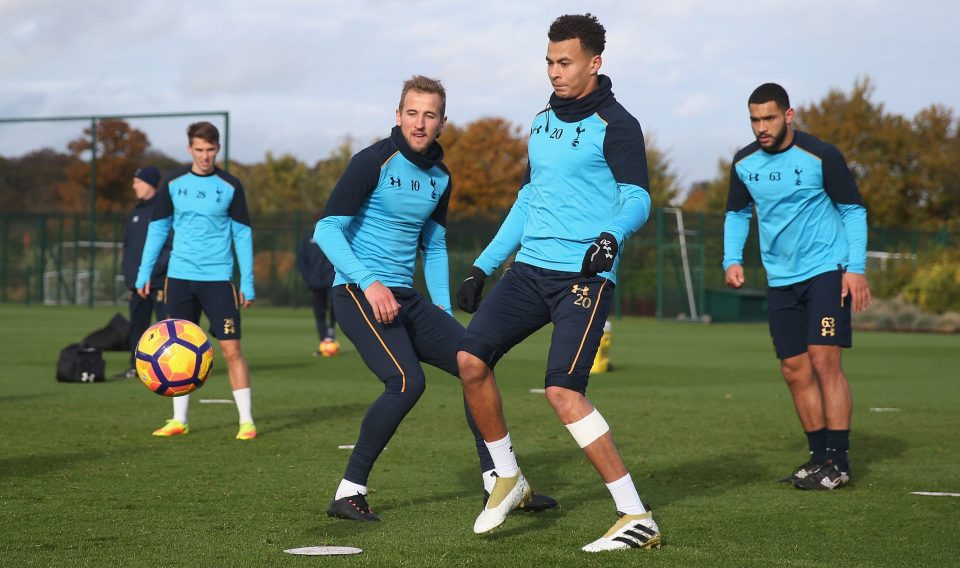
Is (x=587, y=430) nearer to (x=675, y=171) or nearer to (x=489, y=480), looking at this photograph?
(x=489, y=480)

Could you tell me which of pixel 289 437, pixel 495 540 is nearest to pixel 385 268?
pixel 495 540

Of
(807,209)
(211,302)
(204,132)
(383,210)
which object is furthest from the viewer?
(211,302)

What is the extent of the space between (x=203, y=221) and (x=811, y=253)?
439cm

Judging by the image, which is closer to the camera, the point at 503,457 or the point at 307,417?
the point at 503,457

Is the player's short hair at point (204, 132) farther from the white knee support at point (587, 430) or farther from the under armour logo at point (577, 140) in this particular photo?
the white knee support at point (587, 430)

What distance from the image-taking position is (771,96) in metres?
7.20

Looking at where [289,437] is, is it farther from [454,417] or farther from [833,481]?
[833,481]

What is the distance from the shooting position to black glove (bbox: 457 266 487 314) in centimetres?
555

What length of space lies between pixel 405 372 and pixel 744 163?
2704 millimetres

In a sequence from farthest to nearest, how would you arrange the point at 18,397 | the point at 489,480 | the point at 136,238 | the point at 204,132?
the point at 136,238, the point at 18,397, the point at 204,132, the point at 489,480

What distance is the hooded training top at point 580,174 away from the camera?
5.33 meters

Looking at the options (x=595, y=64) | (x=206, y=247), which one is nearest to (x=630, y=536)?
(x=595, y=64)

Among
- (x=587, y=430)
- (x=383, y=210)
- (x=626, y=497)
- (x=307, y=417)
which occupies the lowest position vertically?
(x=307, y=417)

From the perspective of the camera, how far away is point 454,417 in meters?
10.2
